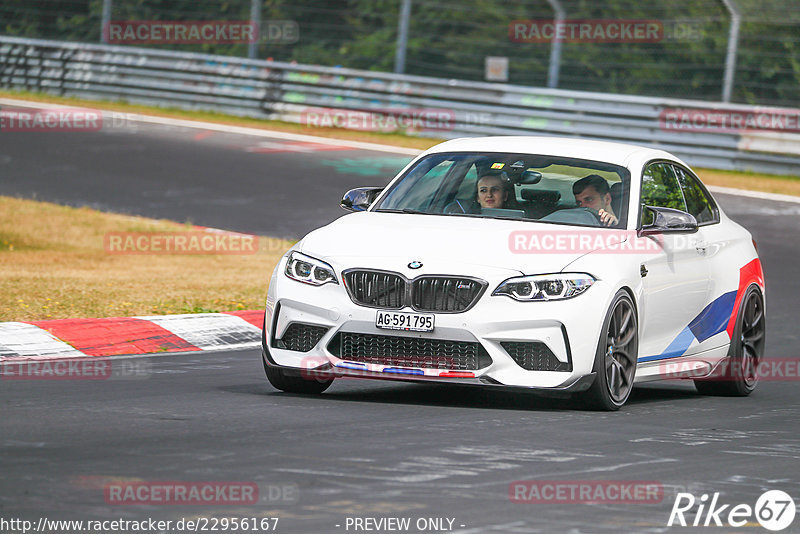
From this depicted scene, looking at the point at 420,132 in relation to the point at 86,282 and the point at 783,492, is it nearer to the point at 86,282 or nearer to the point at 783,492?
the point at 86,282

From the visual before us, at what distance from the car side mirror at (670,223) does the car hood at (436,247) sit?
1.83ft

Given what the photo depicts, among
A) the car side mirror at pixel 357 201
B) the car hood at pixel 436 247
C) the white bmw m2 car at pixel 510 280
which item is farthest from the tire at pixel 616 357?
the car side mirror at pixel 357 201

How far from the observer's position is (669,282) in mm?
9227

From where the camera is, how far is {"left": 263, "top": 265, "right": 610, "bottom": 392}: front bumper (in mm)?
8031

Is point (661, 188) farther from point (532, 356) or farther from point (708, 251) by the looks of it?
point (532, 356)

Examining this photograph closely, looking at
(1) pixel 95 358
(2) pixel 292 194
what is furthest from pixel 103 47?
(1) pixel 95 358

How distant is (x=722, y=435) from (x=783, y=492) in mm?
1625

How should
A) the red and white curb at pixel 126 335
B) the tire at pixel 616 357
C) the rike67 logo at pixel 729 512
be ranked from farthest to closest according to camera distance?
1. the red and white curb at pixel 126 335
2. the tire at pixel 616 357
3. the rike67 logo at pixel 729 512

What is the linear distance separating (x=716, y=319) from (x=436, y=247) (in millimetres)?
2606

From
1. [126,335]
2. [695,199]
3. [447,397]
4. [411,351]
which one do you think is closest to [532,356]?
[411,351]

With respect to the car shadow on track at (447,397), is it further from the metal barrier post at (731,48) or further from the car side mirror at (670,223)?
the metal barrier post at (731,48)

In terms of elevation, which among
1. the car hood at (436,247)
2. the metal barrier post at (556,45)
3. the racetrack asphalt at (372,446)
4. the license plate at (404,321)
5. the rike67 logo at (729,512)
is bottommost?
the racetrack asphalt at (372,446)

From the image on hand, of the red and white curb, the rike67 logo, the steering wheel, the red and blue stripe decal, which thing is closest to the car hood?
the steering wheel

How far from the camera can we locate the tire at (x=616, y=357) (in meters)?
8.28
